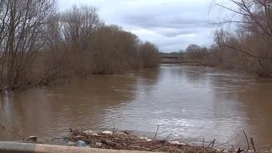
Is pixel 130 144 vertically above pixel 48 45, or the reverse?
pixel 48 45

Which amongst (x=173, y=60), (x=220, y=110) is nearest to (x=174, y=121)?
(x=220, y=110)

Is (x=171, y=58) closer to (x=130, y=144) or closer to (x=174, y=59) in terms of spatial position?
(x=174, y=59)

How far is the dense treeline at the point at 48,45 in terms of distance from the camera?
2875cm

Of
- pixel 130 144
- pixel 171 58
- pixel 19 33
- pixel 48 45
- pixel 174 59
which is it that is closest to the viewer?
pixel 130 144

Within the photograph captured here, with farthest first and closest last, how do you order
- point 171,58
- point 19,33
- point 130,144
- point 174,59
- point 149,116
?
point 174,59
point 171,58
point 19,33
point 149,116
point 130,144

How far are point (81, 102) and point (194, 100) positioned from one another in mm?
6681

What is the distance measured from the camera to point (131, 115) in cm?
1714

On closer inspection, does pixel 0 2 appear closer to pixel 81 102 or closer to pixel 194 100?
pixel 81 102

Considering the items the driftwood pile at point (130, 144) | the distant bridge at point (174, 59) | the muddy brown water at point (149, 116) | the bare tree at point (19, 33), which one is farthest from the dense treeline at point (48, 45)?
the distant bridge at point (174, 59)

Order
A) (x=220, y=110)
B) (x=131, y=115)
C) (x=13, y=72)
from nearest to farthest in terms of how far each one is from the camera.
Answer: (x=131, y=115) < (x=220, y=110) < (x=13, y=72)

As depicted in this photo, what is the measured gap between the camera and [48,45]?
121ft

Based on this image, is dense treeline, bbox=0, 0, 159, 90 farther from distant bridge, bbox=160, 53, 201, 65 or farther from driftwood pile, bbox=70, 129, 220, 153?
distant bridge, bbox=160, 53, 201, 65

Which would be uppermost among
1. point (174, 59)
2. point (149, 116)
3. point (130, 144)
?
point (174, 59)

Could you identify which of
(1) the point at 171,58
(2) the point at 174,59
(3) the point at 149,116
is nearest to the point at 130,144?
(3) the point at 149,116
